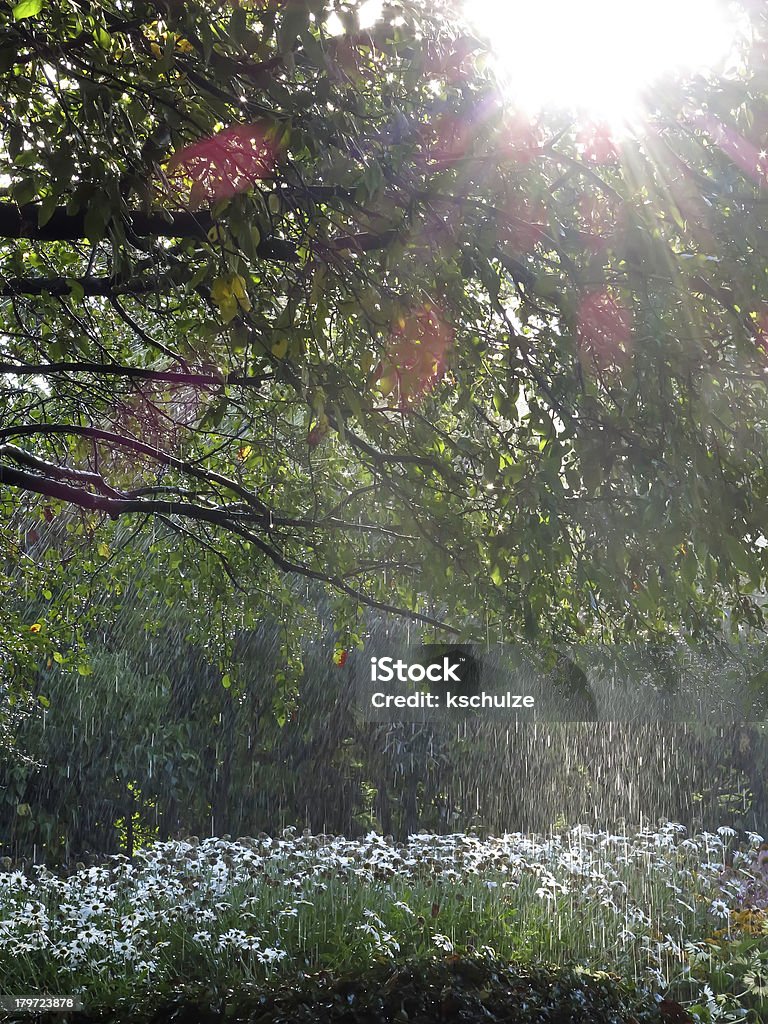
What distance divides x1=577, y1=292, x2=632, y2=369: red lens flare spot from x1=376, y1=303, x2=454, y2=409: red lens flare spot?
0.42m

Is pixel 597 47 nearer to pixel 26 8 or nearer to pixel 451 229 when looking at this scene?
pixel 451 229

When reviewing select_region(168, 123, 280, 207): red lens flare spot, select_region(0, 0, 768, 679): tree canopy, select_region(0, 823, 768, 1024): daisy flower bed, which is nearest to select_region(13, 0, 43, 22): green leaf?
select_region(0, 0, 768, 679): tree canopy

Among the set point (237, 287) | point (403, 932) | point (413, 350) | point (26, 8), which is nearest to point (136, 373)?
point (413, 350)

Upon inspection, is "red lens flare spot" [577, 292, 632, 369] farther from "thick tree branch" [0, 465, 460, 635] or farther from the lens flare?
"thick tree branch" [0, 465, 460, 635]

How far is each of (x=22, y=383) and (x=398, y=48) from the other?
13.9 ft

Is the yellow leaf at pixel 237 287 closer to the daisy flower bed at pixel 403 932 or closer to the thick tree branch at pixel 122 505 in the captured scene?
the thick tree branch at pixel 122 505

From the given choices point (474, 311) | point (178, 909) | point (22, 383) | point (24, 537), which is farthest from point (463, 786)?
point (474, 311)

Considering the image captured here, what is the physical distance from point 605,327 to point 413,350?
1.64ft

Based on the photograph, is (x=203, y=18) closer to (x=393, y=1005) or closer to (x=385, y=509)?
(x=385, y=509)

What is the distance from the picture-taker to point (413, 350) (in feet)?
8.91

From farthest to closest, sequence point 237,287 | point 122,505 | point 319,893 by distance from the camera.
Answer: point 319,893 < point 122,505 < point 237,287

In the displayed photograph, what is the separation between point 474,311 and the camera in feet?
10.3

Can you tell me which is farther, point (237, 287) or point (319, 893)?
point (319, 893)

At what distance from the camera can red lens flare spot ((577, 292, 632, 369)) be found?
2.61 meters
